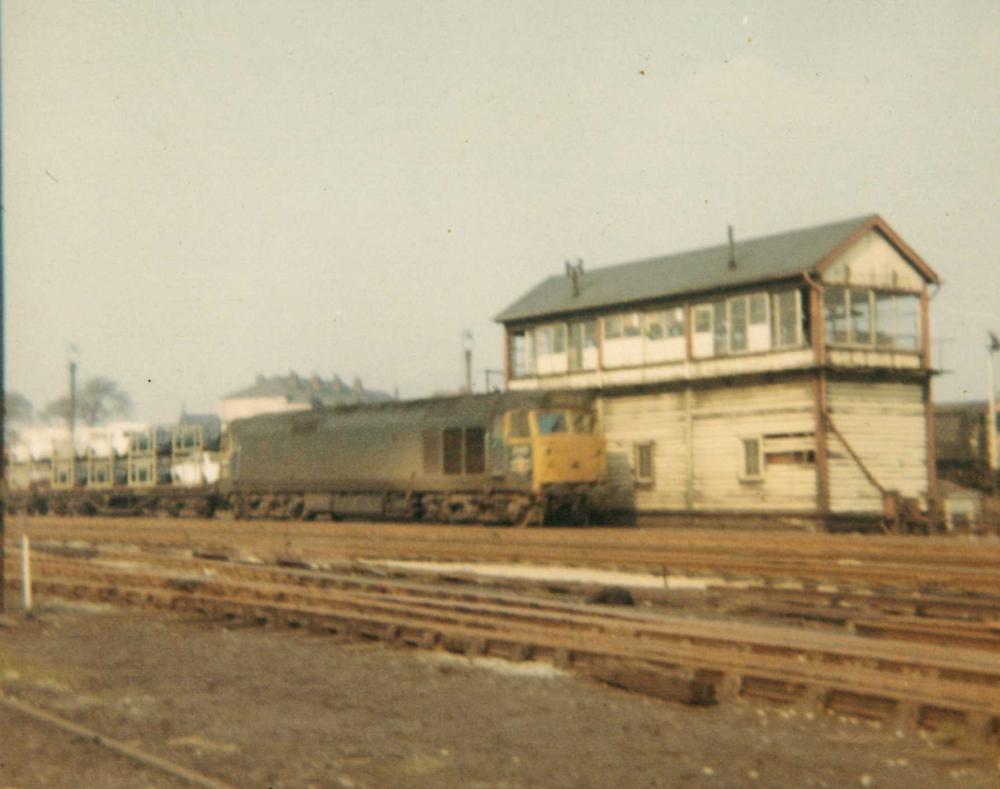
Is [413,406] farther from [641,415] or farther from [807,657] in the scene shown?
[807,657]

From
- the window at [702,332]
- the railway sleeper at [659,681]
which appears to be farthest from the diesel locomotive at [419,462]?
the railway sleeper at [659,681]

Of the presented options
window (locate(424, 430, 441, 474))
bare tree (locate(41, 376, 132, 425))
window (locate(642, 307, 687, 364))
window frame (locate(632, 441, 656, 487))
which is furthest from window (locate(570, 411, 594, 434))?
bare tree (locate(41, 376, 132, 425))

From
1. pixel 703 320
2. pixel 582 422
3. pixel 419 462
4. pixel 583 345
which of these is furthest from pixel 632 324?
pixel 419 462

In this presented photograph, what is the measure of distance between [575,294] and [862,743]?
26269 mm

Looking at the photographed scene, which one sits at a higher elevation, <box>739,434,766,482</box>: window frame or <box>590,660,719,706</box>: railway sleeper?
<box>739,434,766,482</box>: window frame

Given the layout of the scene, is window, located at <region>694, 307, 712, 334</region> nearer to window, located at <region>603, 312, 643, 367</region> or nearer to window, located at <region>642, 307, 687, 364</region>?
window, located at <region>642, 307, 687, 364</region>

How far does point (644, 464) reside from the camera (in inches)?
1160

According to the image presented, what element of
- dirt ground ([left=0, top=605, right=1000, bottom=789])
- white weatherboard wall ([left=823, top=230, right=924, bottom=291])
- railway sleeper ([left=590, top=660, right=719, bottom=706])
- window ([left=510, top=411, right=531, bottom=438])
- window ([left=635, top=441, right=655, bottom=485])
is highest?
white weatherboard wall ([left=823, top=230, right=924, bottom=291])

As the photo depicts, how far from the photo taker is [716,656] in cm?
937

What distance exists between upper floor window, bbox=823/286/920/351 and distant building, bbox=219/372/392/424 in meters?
85.0

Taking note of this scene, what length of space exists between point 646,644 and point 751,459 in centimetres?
1790

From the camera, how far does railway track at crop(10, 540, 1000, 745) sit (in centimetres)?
798

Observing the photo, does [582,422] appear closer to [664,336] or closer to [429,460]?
[429,460]

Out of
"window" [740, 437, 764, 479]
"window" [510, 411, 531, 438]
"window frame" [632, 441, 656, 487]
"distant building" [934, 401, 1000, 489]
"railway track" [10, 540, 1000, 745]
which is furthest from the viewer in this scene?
"distant building" [934, 401, 1000, 489]
